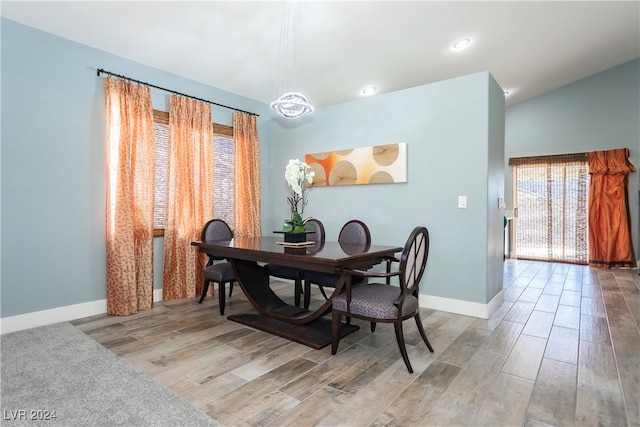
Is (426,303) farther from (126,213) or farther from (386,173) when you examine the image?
(126,213)

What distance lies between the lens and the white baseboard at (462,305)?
129 inches

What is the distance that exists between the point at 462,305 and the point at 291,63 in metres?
3.51

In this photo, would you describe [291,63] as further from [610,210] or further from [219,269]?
[610,210]

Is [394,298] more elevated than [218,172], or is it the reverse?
[218,172]

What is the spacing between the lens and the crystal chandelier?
3156 mm

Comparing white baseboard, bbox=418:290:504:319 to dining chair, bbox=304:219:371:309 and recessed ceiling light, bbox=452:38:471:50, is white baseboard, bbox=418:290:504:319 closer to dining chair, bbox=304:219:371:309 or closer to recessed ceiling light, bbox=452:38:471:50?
dining chair, bbox=304:219:371:309

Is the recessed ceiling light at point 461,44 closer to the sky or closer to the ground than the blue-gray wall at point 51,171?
closer to the sky

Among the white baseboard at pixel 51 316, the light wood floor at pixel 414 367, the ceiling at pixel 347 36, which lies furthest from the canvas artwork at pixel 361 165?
the white baseboard at pixel 51 316

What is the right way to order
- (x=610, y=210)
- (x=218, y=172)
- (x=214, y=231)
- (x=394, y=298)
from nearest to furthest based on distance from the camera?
1. (x=394, y=298)
2. (x=214, y=231)
3. (x=218, y=172)
4. (x=610, y=210)

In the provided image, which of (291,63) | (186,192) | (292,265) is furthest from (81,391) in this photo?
(291,63)

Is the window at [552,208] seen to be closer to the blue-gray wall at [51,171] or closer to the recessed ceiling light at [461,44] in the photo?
the recessed ceiling light at [461,44]

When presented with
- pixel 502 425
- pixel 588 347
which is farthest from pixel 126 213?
pixel 588 347

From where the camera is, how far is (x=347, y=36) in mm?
3576

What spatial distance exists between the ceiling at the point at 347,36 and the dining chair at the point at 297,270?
2.12 meters
